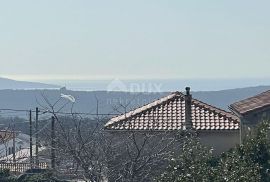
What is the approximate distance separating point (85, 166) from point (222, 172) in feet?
10.2

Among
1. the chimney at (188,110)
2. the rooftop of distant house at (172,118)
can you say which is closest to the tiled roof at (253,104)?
the rooftop of distant house at (172,118)

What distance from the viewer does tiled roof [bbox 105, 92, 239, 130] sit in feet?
80.5

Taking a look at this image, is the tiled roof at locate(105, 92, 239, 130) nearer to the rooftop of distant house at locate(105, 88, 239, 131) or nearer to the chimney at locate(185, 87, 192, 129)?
the rooftop of distant house at locate(105, 88, 239, 131)

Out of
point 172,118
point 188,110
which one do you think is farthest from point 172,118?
point 188,110

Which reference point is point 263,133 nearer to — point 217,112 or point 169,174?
point 169,174

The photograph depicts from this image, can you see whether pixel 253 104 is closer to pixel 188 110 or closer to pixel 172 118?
pixel 188 110

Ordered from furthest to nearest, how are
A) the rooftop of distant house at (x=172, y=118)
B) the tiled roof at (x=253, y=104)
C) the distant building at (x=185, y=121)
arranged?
the rooftop of distant house at (x=172, y=118)
the distant building at (x=185, y=121)
the tiled roof at (x=253, y=104)

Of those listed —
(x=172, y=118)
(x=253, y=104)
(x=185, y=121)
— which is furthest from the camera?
(x=172, y=118)

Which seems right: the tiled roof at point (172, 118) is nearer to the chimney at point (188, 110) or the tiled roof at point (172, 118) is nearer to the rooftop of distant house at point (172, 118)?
the rooftop of distant house at point (172, 118)

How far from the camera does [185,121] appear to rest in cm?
2484

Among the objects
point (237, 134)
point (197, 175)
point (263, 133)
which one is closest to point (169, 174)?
point (197, 175)

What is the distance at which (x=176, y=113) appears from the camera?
25.6 metres

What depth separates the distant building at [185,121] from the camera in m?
24.2

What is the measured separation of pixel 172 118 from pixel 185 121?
585 millimetres
